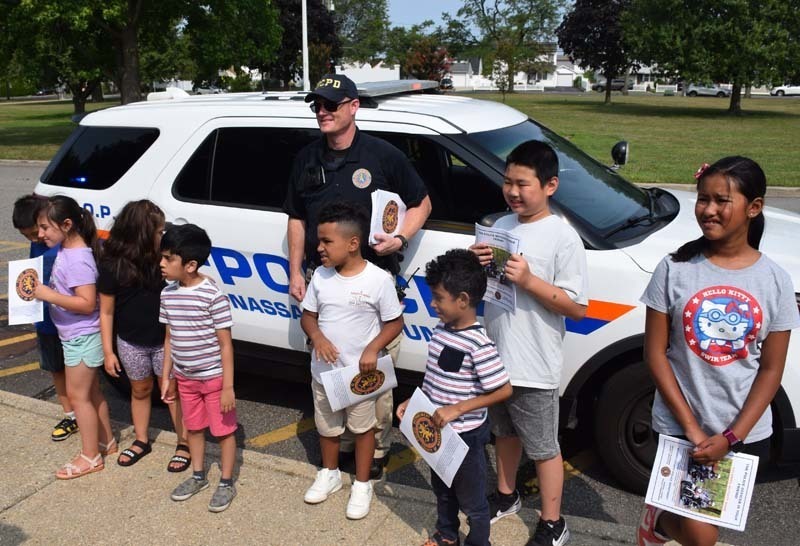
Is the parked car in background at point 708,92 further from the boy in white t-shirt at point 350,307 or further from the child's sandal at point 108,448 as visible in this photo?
the child's sandal at point 108,448

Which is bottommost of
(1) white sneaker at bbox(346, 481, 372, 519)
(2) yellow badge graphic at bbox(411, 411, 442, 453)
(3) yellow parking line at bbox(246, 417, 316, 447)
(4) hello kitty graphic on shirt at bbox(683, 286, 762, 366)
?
(3) yellow parking line at bbox(246, 417, 316, 447)

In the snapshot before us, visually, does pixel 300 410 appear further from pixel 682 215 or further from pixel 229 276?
pixel 682 215

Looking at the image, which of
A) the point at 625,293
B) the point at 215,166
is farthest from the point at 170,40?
the point at 625,293

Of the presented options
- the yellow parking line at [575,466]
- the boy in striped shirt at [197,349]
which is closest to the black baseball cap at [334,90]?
the boy in striped shirt at [197,349]

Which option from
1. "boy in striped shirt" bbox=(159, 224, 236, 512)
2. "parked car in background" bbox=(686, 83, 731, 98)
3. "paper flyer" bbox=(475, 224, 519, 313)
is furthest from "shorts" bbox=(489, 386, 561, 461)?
"parked car in background" bbox=(686, 83, 731, 98)

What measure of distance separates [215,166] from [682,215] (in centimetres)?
267

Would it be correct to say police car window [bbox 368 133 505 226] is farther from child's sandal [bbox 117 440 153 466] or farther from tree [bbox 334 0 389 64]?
tree [bbox 334 0 389 64]

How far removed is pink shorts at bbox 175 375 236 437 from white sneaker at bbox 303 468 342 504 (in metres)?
0.47

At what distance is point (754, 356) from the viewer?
7.47 ft

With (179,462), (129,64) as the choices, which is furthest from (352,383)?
(129,64)

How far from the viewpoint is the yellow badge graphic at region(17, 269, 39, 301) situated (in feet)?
11.9

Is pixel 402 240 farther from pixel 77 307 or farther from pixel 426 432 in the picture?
pixel 77 307

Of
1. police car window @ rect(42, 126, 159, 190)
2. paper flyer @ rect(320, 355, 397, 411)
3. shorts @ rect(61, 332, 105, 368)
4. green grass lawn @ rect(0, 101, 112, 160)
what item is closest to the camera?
paper flyer @ rect(320, 355, 397, 411)

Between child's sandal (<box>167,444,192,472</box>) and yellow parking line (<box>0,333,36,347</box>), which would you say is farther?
yellow parking line (<box>0,333,36,347</box>)
